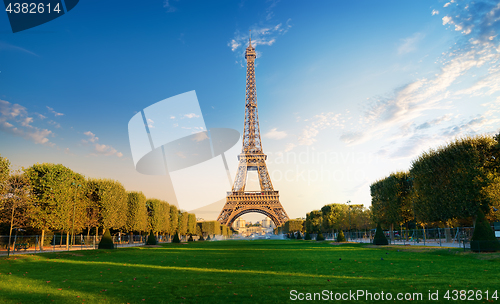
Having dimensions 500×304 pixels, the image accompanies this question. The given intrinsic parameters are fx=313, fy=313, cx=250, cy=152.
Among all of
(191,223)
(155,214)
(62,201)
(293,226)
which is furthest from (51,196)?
(293,226)

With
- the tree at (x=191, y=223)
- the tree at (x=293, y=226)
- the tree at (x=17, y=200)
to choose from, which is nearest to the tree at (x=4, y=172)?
the tree at (x=17, y=200)

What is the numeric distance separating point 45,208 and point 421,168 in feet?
127

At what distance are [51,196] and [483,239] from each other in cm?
3653

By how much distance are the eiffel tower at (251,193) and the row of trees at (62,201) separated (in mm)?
28809

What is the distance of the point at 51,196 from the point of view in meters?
31.7

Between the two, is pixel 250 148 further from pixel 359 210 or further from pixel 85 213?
pixel 85 213

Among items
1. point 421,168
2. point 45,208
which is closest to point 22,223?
point 45,208

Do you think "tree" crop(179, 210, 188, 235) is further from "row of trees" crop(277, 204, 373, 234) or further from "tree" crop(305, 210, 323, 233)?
"tree" crop(305, 210, 323, 233)

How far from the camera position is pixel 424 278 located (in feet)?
30.7

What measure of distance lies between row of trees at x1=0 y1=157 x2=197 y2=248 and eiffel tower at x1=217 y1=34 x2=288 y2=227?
2881 centimetres

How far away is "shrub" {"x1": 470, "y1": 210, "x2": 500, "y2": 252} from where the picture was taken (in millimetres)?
18438

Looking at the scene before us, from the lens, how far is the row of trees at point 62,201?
29.5m

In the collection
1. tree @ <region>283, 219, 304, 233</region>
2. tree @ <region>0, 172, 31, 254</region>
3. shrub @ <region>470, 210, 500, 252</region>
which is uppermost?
tree @ <region>0, 172, 31, 254</region>

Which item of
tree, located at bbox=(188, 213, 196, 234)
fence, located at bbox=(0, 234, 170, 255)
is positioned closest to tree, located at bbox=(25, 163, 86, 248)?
Result: fence, located at bbox=(0, 234, 170, 255)
